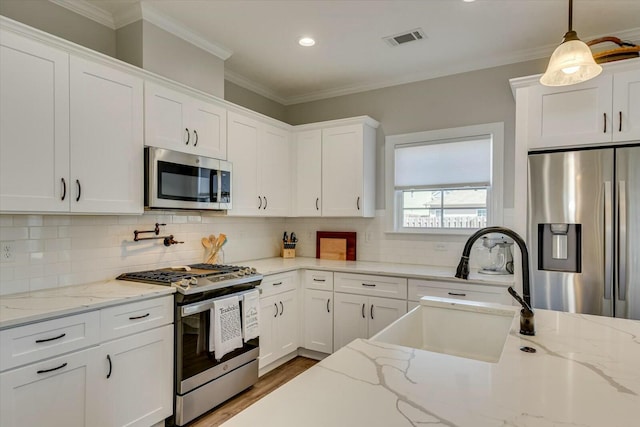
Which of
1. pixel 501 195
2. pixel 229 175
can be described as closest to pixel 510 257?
pixel 501 195

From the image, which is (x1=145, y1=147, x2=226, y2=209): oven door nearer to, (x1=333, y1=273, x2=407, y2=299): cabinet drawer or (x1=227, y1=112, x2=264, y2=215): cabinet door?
(x1=227, y1=112, x2=264, y2=215): cabinet door

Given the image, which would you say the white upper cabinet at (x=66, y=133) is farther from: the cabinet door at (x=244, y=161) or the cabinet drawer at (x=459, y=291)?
the cabinet drawer at (x=459, y=291)

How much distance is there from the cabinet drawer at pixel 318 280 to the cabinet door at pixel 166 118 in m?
1.59

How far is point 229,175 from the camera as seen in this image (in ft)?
10.6

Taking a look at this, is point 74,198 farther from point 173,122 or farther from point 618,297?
point 618,297

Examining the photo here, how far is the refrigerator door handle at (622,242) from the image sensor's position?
239 centimetres

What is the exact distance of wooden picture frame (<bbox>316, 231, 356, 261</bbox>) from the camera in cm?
411

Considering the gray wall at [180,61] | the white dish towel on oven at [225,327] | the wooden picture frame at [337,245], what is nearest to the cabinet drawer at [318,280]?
the wooden picture frame at [337,245]

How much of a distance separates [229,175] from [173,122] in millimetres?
638

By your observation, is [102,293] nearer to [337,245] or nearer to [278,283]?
[278,283]

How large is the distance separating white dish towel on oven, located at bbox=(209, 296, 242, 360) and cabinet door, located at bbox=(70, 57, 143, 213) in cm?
85

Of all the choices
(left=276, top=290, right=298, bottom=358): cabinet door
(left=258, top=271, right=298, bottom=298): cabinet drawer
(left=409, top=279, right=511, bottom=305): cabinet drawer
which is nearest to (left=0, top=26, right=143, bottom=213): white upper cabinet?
(left=258, top=271, right=298, bottom=298): cabinet drawer

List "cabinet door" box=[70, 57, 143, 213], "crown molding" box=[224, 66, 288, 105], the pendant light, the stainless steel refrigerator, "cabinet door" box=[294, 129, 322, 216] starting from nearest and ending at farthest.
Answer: the pendant light < "cabinet door" box=[70, 57, 143, 213] < the stainless steel refrigerator < "crown molding" box=[224, 66, 288, 105] < "cabinet door" box=[294, 129, 322, 216]

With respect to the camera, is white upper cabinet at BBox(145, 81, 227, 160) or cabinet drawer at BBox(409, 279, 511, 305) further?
cabinet drawer at BBox(409, 279, 511, 305)
